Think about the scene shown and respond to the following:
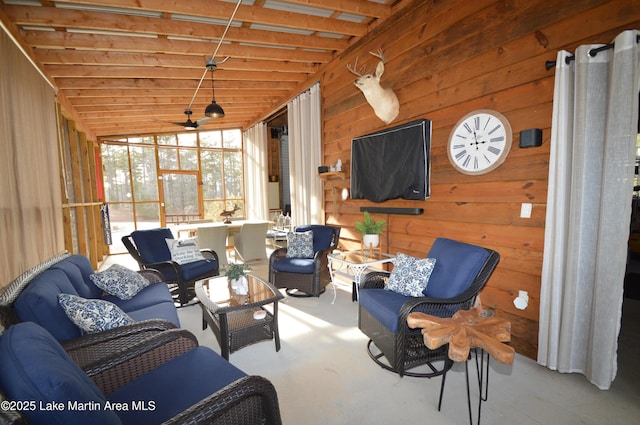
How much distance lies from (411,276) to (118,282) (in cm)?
245

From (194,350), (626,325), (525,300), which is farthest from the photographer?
(626,325)

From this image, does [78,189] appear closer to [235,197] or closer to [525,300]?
[235,197]

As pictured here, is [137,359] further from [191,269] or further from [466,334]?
[191,269]

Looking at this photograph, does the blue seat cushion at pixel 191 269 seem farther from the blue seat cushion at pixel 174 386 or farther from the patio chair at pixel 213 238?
the blue seat cushion at pixel 174 386

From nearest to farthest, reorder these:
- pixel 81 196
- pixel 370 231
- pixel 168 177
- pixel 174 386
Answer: pixel 174 386, pixel 370 231, pixel 81 196, pixel 168 177

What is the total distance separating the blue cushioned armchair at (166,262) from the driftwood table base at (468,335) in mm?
2692

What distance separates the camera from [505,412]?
176 cm

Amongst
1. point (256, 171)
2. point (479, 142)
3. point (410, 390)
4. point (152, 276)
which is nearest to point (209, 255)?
point (152, 276)

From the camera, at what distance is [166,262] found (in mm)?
3320

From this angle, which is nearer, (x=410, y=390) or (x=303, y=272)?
(x=410, y=390)

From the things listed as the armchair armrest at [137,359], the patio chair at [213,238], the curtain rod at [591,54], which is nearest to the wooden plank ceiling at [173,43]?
the curtain rod at [591,54]

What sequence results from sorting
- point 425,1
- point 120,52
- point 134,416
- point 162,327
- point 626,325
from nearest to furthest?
point 134,416 → point 162,327 → point 626,325 → point 425,1 → point 120,52

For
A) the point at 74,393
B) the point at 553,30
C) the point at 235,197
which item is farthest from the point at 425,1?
the point at 235,197

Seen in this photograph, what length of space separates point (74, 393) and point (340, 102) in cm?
424
